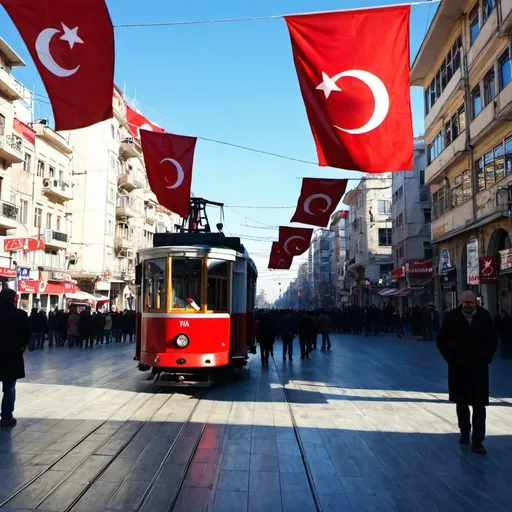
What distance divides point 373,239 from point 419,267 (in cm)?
2442

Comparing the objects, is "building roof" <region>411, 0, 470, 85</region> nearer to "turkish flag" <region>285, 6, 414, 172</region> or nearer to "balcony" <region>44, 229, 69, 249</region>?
"turkish flag" <region>285, 6, 414, 172</region>

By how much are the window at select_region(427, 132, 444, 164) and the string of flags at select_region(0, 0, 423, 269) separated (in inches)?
993

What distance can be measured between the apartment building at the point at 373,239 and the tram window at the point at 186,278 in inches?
1895

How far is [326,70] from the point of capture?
6824 millimetres

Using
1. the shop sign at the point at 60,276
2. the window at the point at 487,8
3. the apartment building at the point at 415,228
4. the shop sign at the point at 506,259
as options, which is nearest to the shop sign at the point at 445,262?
the shop sign at the point at 506,259

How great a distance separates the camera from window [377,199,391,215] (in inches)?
2518

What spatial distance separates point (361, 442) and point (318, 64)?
493cm

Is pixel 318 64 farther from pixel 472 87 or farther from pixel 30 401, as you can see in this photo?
pixel 472 87

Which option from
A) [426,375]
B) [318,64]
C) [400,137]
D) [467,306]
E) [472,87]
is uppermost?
[472,87]

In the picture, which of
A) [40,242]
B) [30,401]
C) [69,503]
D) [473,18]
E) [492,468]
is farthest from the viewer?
[40,242]

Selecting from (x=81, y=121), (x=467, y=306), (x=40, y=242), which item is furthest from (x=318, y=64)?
(x=40, y=242)

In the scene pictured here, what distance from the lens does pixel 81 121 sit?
6.98m

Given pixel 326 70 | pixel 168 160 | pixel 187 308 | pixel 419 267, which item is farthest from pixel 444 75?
pixel 326 70

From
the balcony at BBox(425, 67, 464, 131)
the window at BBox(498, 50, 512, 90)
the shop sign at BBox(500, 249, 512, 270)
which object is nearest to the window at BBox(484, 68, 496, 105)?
the window at BBox(498, 50, 512, 90)
